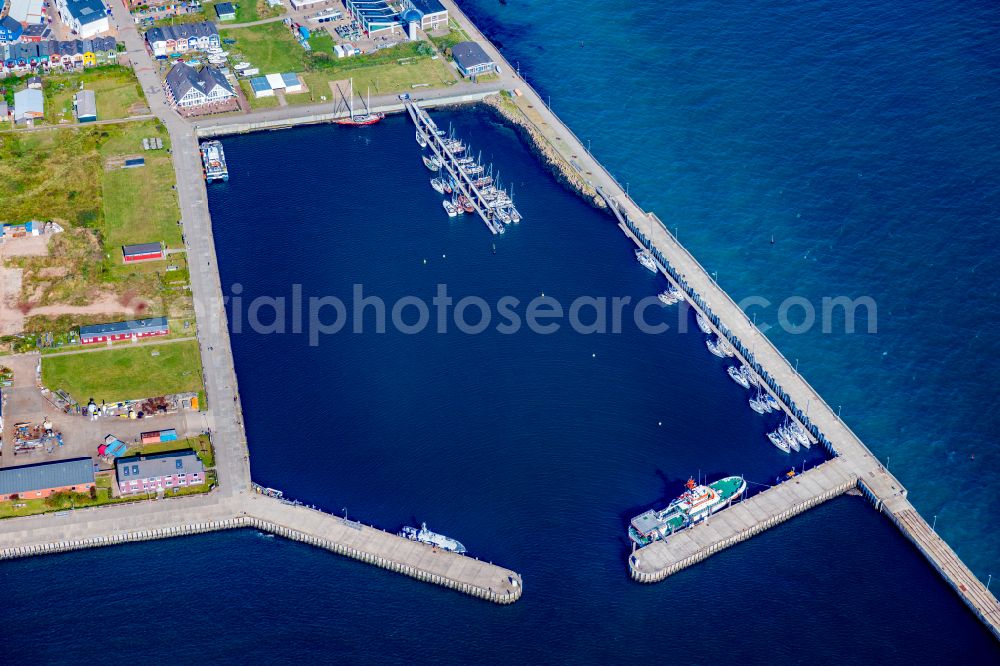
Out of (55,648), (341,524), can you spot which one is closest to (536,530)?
(341,524)

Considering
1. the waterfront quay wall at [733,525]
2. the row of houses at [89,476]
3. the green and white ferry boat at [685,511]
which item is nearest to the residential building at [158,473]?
the row of houses at [89,476]

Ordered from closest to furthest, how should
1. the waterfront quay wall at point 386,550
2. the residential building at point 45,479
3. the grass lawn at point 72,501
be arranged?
the waterfront quay wall at point 386,550 < the grass lawn at point 72,501 < the residential building at point 45,479

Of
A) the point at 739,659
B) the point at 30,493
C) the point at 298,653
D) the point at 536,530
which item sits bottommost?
the point at 739,659

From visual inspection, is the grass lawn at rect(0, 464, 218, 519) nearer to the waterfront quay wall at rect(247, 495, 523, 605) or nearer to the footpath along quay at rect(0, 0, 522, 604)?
the footpath along quay at rect(0, 0, 522, 604)

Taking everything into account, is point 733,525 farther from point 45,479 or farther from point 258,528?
point 45,479

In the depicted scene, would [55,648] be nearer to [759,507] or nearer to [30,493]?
[30,493]

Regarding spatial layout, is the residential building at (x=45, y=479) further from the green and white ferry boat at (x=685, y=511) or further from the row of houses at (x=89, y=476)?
the green and white ferry boat at (x=685, y=511)

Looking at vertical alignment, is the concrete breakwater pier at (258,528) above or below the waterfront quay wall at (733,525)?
above
